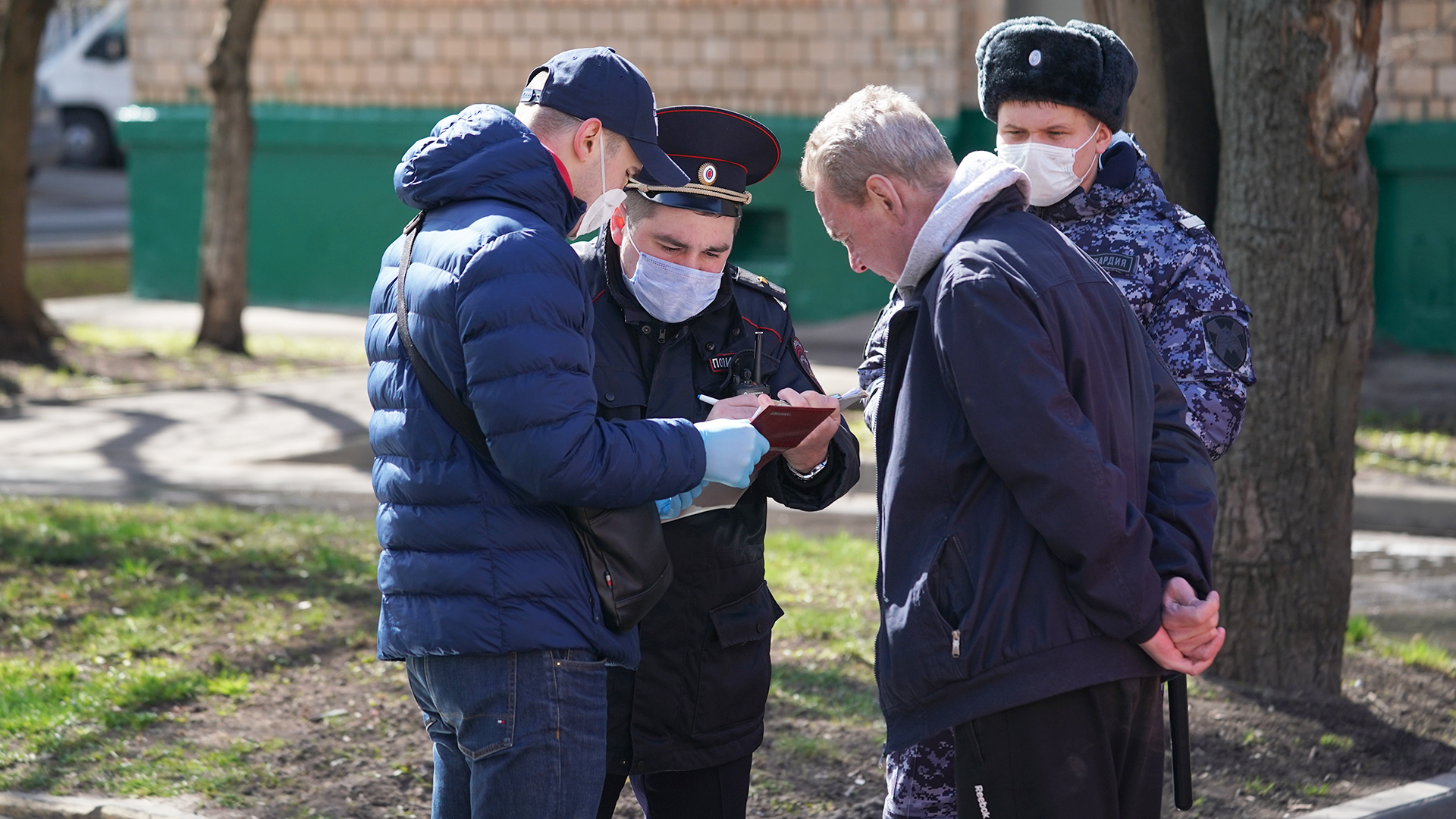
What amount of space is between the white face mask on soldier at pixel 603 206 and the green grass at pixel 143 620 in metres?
2.02

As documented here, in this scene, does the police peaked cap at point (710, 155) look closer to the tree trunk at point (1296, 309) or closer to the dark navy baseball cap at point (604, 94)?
the dark navy baseball cap at point (604, 94)

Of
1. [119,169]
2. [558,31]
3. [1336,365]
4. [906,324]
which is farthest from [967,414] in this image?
[119,169]

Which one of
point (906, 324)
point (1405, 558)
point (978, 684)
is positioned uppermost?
point (906, 324)

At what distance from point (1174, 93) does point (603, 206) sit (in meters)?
2.61

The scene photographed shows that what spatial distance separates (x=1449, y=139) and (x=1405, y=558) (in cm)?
558

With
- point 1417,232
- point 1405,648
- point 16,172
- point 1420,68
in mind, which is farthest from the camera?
point 1417,232

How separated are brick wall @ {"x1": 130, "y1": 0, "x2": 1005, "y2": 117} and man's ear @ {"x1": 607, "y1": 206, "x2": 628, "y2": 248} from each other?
1003cm

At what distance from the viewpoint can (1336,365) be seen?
4586 mm

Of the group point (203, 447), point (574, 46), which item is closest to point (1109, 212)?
point (203, 447)

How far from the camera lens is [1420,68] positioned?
11438 mm

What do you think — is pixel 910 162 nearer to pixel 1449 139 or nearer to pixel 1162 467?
pixel 1162 467

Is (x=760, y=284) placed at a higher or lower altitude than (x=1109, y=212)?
lower

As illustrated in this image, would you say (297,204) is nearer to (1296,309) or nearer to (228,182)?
(228,182)

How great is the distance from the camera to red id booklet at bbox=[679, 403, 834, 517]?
2.66 metres
